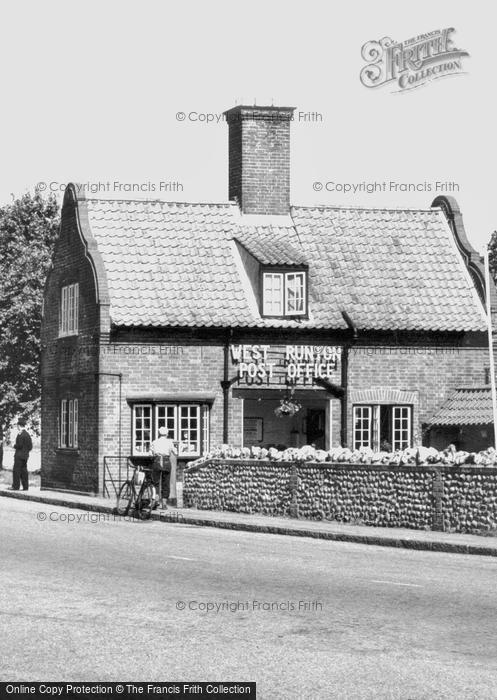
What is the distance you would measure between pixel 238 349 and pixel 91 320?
A: 3.78 m

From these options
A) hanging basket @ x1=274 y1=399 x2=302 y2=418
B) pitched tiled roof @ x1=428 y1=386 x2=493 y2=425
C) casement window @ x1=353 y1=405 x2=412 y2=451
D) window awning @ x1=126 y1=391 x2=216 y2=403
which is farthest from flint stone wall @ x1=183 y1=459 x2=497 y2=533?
pitched tiled roof @ x1=428 y1=386 x2=493 y2=425

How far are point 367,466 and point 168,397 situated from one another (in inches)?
458

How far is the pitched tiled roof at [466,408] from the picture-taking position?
38594 millimetres

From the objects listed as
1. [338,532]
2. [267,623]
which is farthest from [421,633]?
[338,532]

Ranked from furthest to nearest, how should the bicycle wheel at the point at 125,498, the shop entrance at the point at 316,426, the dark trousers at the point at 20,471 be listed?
Answer: the dark trousers at the point at 20,471, the shop entrance at the point at 316,426, the bicycle wheel at the point at 125,498

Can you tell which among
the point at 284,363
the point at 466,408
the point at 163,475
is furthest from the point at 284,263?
the point at 163,475

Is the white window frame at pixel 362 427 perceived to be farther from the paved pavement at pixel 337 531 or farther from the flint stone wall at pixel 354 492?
the paved pavement at pixel 337 531

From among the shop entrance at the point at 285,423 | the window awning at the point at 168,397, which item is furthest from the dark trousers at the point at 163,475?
the shop entrance at the point at 285,423

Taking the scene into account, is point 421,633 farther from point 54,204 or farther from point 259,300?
point 54,204

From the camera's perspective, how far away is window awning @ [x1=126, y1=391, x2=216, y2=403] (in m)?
38.4

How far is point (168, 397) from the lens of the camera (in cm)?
3850

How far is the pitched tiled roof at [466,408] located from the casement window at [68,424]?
929cm

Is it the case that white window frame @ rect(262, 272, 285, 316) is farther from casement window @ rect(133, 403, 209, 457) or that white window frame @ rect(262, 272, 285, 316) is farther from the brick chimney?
casement window @ rect(133, 403, 209, 457)

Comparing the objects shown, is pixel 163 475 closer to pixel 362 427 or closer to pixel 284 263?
pixel 362 427
